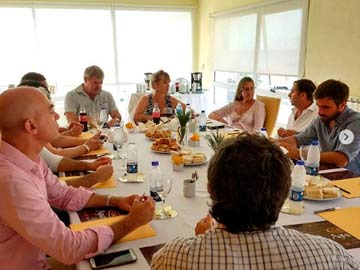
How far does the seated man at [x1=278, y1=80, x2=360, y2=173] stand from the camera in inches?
76.9

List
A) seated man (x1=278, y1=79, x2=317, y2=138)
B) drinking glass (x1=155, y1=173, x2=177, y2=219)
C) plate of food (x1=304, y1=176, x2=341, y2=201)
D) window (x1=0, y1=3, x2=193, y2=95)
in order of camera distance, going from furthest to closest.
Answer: window (x1=0, y1=3, x2=193, y2=95)
seated man (x1=278, y1=79, x2=317, y2=138)
plate of food (x1=304, y1=176, x2=341, y2=201)
drinking glass (x1=155, y1=173, x2=177, y2=219)

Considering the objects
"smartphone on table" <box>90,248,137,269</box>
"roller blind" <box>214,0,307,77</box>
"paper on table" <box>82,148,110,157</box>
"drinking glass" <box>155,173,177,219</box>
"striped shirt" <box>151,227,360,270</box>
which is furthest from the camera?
"roller blind" <box>214,0,307,77</box>

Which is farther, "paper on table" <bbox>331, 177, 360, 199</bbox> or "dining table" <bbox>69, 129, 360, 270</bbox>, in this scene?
"paper on table" <bbox>331, 177, 360, 199</bbox>

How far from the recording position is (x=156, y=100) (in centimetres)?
360

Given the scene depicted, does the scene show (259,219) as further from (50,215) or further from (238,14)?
(238,14)

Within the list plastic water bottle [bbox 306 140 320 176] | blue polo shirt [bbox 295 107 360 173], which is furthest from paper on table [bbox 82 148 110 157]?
blue polo shirt [bbox 295 107 360 173]

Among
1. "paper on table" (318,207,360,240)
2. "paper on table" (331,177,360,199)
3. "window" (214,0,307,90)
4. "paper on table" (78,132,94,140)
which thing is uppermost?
"window" (214,0,307,90)

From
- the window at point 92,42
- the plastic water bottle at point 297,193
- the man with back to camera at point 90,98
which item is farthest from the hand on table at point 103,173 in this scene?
the window at point 92,42

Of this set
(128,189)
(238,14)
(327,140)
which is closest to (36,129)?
(128,189)

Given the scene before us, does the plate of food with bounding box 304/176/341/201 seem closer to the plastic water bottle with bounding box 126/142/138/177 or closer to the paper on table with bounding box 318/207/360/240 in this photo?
the paper on table with bounding box 318/207/360/240

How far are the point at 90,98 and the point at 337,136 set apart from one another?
240cm

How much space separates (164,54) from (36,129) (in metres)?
5.54

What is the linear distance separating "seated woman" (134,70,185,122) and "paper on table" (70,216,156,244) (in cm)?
223

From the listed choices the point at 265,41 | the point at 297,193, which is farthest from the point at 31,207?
the point at 265,41
